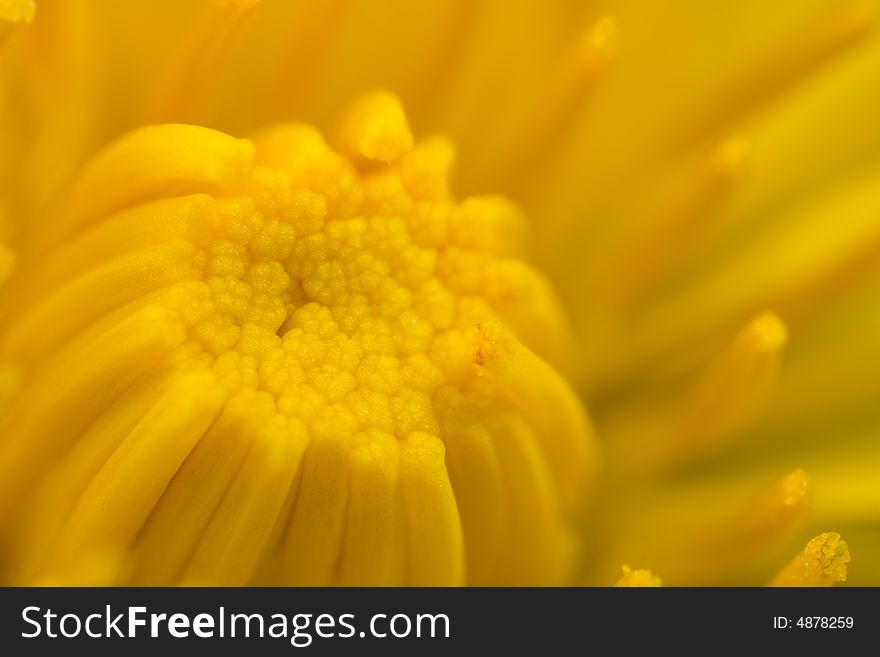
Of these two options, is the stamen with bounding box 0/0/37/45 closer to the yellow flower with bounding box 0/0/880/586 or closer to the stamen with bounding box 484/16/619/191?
the yellow flower with bounding box 0/0/880/586

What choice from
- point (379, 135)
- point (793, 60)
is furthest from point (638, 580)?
point (793, 60)

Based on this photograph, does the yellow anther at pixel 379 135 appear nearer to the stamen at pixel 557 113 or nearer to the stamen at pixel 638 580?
the stamen at pixel 557 113

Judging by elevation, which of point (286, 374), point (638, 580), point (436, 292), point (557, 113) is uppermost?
point (557, 113)

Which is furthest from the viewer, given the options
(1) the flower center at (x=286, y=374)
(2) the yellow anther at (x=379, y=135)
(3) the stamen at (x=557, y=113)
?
(3) the stamen at (x=557, y=113)

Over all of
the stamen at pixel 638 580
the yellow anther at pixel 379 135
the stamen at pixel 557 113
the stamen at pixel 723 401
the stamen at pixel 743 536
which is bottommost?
the stamen at pixel 638 580

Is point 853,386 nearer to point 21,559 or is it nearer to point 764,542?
point 764,542

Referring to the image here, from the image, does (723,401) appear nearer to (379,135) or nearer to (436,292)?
(436,292)

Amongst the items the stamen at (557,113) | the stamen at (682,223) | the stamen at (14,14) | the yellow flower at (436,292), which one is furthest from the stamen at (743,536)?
the stamen at (14,14)

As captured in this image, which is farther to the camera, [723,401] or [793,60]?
[793,60]
